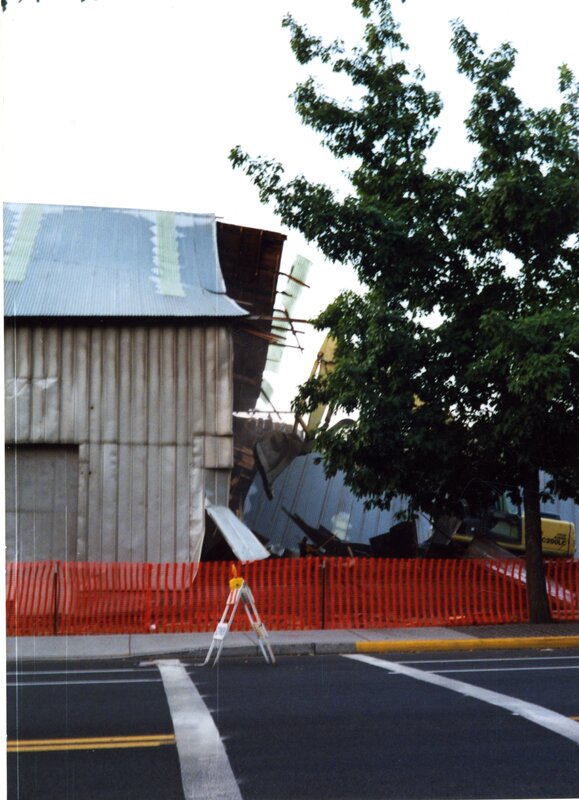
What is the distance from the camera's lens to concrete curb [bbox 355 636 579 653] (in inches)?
576

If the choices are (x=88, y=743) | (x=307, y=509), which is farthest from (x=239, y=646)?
(x=307, y=509)

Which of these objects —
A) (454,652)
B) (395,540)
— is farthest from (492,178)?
(395,540)

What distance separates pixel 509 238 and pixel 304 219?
3.25 metres

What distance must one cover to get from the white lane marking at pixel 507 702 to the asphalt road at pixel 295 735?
0.03m

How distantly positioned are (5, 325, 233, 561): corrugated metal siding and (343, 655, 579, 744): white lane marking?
20.4ft

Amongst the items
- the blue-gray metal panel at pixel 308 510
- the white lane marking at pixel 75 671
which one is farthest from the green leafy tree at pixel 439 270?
the blue-gray metal panel at pixel 308 510

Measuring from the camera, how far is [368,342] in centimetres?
1616

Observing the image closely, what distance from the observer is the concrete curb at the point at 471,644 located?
14.6 meters

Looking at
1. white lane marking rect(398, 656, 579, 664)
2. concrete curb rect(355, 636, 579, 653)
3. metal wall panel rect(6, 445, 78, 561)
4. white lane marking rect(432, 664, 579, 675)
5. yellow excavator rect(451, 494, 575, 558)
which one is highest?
metal wall panel rect(6, 445, 78, 561)

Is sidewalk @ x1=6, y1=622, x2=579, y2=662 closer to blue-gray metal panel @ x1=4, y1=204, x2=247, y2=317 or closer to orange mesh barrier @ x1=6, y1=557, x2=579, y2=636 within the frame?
orange mesh barrier @ x1=6, y1=557, x2=579, y2=636

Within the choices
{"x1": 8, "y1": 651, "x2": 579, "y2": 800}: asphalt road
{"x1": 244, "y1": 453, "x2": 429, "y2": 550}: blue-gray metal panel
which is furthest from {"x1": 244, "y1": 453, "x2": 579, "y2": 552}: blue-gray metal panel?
{"x1": 8, "y1": 651, "x2": 579, "y2": 800}: asphalt road

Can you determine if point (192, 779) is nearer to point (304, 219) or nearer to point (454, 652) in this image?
point (454, 652)

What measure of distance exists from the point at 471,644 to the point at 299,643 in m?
2.55

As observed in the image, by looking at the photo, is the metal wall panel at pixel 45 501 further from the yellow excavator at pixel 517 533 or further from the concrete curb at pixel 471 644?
the yellow excavator at pixel 517 533
